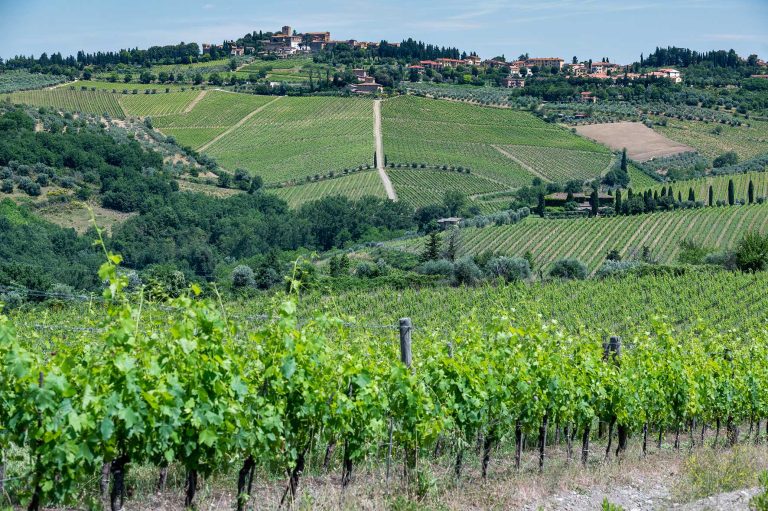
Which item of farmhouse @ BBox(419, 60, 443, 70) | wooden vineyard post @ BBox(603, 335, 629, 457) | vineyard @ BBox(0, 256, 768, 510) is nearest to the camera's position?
vineyard @ BBox(0, 256, 768, 510)

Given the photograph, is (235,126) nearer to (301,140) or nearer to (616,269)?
(301,140)

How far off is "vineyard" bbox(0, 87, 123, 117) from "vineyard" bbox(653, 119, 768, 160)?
69.7 m

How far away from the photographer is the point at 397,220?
2992 inches

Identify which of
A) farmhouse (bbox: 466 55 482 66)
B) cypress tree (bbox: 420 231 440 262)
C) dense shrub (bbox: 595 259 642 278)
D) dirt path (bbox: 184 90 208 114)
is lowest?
cypress tree (bbox: 420 231 440 262)

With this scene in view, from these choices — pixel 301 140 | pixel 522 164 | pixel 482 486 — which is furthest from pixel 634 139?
pixel 482 486

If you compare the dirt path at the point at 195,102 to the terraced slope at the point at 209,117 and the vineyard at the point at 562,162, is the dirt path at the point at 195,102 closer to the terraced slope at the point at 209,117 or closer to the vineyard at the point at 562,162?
the terraced slope at the point at 209,117

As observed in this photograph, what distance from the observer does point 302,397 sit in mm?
7156

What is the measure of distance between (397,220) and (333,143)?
23.8 metres

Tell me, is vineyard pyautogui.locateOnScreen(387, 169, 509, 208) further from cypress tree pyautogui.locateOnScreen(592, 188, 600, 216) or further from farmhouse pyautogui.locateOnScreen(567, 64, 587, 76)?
farmhouse pyautogui.locateOnScreen(567, 64, 587, 76)

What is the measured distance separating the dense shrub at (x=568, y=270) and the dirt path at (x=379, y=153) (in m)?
34.4

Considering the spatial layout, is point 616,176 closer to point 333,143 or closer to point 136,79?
point 333,143

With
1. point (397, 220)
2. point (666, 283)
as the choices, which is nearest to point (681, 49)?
point (397, 220)

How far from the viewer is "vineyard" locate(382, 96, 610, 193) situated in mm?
93000

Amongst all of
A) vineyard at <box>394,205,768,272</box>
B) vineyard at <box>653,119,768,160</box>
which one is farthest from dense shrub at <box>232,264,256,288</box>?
vineyard at <box>653,119,768,160</box>
